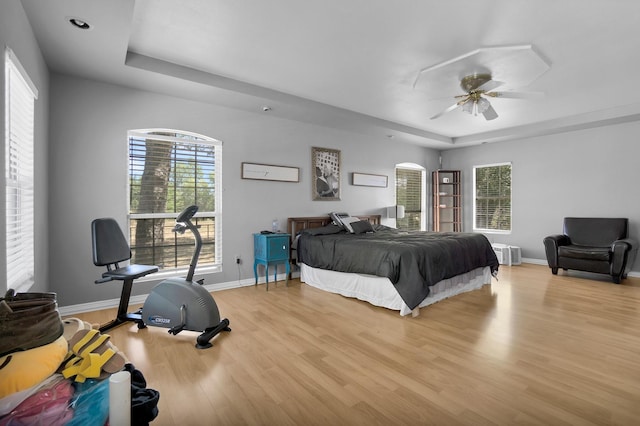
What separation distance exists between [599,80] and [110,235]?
18.8ft

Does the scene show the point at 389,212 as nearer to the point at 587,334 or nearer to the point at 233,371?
the point at 587,334

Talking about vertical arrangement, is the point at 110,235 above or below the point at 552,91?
below

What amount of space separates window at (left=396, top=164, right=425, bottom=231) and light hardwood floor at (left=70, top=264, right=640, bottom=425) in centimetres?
362

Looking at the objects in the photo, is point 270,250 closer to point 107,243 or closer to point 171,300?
point 171,300

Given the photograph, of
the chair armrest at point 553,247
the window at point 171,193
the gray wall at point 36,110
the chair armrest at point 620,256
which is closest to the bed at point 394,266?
the window at point 171,193

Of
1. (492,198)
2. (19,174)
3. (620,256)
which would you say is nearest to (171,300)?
(19,174)

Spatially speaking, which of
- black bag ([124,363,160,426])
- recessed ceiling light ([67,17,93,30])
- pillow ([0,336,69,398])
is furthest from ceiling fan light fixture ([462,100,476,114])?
pillow ([0,336,69,398])

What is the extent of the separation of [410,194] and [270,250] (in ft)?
13.6

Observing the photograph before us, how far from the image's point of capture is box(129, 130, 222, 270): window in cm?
391

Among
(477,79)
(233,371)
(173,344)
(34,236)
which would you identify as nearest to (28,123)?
(34,236)

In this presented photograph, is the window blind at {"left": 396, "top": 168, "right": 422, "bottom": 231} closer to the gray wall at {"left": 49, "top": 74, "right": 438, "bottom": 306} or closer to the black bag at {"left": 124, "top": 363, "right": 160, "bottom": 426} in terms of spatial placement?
the gray wall at {"left": 49, "top": 74, "right": 438, "bottom": 306}

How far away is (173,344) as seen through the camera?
271cm

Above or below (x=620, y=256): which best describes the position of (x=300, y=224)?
above

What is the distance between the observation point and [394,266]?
3436 millimetres
